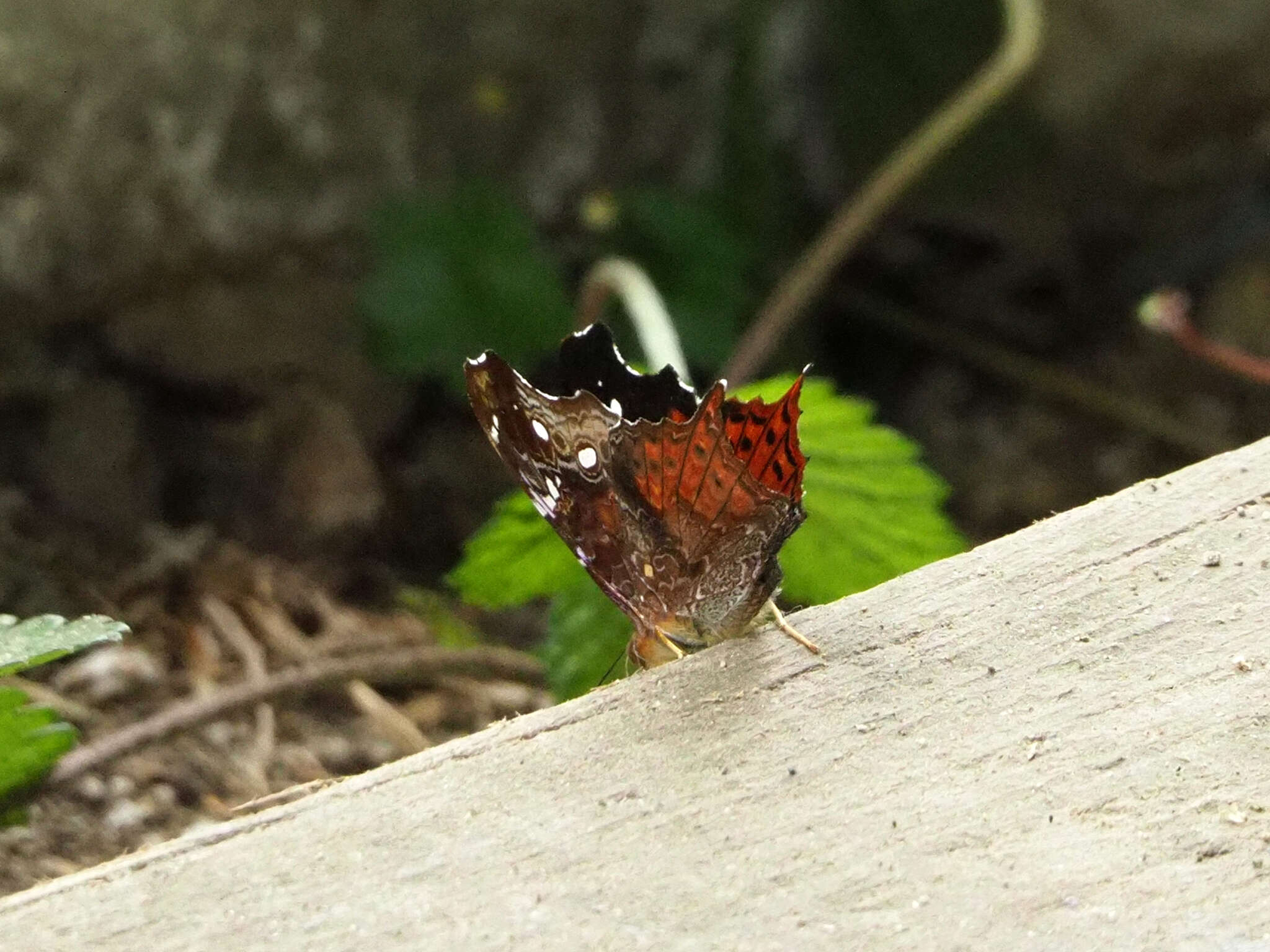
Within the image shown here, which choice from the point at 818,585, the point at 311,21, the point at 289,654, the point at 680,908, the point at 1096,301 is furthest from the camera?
the point at 1096,301

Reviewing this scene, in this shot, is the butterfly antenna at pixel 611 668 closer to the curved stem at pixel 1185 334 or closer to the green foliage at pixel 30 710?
the green foliage at pixel 30 710

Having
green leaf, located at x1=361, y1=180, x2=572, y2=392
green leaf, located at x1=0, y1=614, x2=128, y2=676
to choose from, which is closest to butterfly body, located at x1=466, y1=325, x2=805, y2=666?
green leaf, located at x1=0, y1=614, x2=128, y2=676

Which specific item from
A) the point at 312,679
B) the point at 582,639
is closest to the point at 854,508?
the point at 582,639

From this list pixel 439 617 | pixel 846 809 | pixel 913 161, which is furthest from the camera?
pixel 913 161

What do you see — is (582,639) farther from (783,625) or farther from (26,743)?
(26,743)

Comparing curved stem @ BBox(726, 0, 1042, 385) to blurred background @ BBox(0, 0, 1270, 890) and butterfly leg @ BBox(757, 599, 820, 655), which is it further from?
butterfly leg @ BBox(757, 599, 820, 655)

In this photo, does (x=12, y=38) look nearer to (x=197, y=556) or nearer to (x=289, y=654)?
(x=197, y=556)

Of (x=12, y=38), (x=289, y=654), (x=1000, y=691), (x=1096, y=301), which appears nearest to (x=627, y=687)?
(x=1000, y=691)
